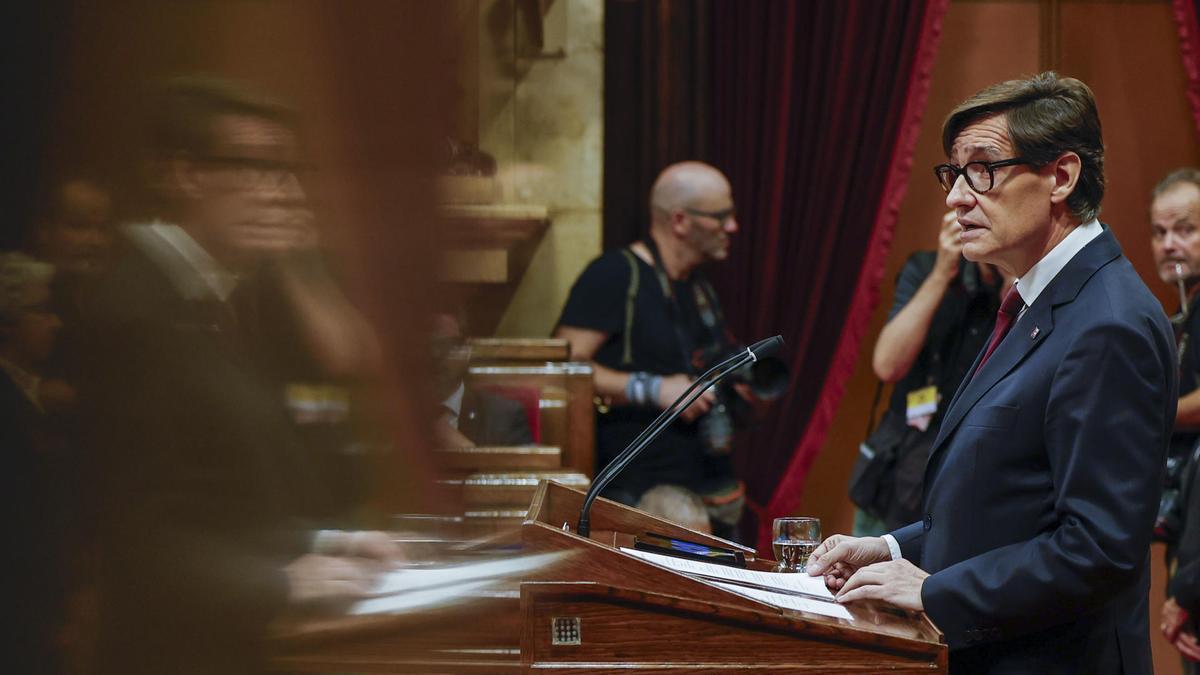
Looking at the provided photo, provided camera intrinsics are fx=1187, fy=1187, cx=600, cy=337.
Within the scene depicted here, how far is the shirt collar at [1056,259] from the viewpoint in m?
1.50

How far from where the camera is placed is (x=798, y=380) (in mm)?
4176

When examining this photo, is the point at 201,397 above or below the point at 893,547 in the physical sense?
above

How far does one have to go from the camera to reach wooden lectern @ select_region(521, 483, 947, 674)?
4.22 ft

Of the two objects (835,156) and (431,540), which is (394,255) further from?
(835,156)

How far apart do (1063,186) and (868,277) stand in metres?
2.64

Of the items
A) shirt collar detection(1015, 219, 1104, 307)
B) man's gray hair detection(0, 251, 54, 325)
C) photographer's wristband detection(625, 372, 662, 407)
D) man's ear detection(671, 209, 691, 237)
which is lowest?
man's gray hair detection(0, 251, 54, 325)

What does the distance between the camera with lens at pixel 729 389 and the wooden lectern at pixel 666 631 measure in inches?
78.3

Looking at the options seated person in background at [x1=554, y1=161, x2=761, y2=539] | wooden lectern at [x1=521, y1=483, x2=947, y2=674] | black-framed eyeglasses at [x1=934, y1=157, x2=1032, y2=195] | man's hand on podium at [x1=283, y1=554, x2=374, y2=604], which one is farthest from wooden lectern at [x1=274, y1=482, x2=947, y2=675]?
seated person in background at [x1=554, y1=161, x2=761, y2=539]

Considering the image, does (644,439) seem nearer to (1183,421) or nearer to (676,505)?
(676,505)

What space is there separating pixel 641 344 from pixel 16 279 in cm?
321

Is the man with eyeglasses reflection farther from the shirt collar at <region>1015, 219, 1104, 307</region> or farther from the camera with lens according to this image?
the shirt collar at <region>1015, 219, 1104, 307</region>

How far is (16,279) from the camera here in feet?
0.70

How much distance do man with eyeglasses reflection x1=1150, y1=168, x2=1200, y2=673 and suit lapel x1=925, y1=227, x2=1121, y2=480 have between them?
3.93ft

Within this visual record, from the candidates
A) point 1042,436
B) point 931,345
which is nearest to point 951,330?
point 931,345
